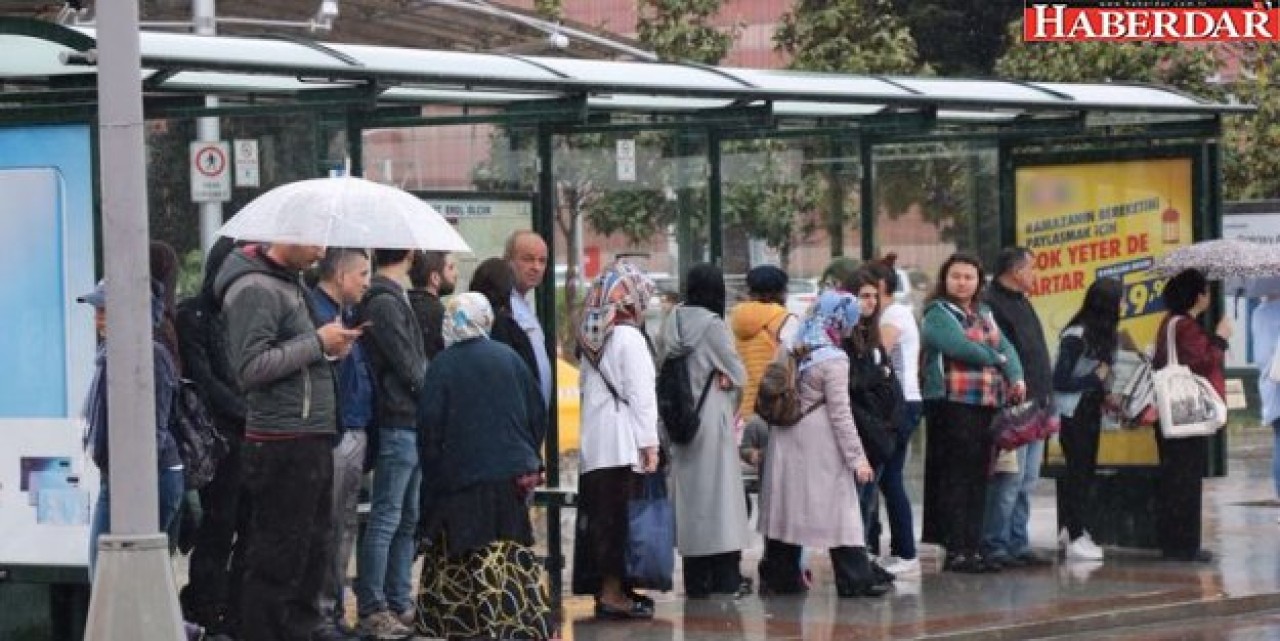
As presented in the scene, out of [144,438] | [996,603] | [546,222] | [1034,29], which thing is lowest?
[996,603]

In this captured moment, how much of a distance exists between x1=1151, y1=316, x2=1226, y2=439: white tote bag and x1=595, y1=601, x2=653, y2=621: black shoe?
3703mm

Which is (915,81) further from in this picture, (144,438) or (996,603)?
(144,438)

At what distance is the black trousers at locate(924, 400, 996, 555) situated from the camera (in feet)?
48.1

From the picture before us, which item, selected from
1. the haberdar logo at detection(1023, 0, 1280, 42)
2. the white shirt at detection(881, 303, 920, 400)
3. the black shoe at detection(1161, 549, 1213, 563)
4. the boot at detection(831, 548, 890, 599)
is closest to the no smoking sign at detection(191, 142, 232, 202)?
the boot at detection(831, 548, 890, 599)

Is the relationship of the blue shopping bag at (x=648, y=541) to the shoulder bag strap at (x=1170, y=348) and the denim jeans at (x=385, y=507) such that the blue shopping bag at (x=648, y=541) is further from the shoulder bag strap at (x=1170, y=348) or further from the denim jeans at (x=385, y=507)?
the shoulder bag strap at (x=1170, y=348)

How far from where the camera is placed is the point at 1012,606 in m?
13.5

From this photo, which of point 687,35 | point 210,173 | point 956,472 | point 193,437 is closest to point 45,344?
point 193,437

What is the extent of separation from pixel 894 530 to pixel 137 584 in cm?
610

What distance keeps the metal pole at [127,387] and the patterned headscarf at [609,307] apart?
3366 mm

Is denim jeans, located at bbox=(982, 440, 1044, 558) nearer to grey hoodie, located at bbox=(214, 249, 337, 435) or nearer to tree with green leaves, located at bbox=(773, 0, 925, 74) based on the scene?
grey hoodie, located at bbox=(214, 249, 337, 435)

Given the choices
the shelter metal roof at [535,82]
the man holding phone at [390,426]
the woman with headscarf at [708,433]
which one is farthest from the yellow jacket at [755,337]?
the man holding phone at [390,426]

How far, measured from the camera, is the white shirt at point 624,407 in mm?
12602

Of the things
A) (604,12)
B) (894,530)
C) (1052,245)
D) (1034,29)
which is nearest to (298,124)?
(894,530)

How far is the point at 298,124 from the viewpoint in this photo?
41.5 ft
